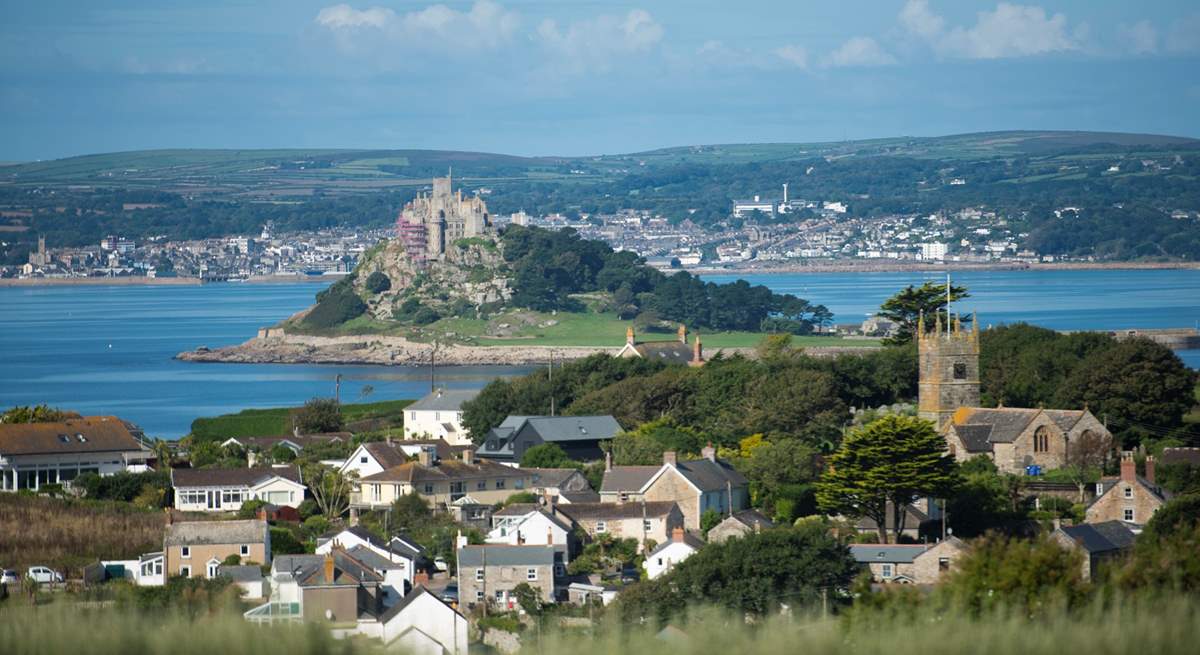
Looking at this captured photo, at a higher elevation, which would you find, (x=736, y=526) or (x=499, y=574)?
(x=736, y=526)

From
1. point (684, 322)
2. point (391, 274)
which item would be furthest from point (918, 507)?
point (391, 274)

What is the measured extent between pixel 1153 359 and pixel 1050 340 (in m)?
6.03

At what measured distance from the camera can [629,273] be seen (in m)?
123

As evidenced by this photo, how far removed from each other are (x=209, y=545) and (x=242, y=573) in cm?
198

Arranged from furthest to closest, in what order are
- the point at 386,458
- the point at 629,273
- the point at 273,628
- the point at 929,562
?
the point at 629,273
the point at 386,458
the point at 929,562
the point at 273,628

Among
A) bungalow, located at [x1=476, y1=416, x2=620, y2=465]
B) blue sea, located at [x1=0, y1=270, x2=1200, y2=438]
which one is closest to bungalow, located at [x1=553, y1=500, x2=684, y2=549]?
bungalow, located at [x1=476, y1=416, x2=620, y2=465]

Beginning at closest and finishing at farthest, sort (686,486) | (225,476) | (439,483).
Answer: (686,486), (439,483), (225,476)

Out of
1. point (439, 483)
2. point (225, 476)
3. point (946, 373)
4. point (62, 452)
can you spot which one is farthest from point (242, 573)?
point (946, 373)

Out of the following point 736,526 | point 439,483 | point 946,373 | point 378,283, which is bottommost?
point 378,283

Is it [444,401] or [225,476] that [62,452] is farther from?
[444,401]

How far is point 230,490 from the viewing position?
3197 cm

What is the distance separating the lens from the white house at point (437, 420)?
43281mm

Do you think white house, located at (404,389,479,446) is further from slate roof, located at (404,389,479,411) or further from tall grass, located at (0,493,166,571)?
tall grass, located at (0,493,166,571)

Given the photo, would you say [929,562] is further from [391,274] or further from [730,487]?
[391,274]
